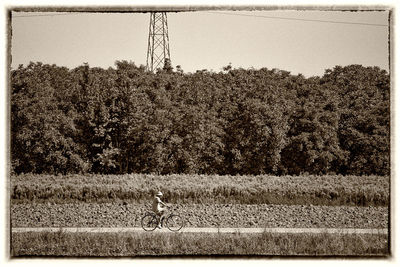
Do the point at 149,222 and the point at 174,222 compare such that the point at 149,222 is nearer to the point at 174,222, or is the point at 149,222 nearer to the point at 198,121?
the point at 174,222

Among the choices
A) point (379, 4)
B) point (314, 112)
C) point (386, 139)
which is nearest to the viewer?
point (379, 4)

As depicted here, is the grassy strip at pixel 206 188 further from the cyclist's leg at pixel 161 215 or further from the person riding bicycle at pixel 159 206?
the cyclist's leg at pixel 161 215

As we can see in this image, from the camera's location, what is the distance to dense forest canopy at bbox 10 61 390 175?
9844 mm

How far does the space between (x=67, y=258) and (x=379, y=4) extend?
21.2 ft

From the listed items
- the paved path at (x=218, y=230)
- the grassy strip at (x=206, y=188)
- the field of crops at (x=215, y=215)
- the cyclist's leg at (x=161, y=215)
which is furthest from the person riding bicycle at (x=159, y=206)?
the field of crops at (x=215, y=215)

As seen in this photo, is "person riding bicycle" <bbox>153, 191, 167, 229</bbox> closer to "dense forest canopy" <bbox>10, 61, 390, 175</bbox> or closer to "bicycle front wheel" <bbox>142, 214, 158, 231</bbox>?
"bicycle front wheel" <bbox>142, 214, 158, 231</bbox>

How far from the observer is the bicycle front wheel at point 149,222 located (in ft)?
34.8

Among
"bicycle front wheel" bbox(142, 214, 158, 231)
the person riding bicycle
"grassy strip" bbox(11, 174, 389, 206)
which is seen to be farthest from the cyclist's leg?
"grassy strip" bbox(11, 174, 389, 206)

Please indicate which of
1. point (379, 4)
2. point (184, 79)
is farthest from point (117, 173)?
point (379, 4)

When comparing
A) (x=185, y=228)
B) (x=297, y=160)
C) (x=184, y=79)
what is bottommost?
(x=185, y=228)

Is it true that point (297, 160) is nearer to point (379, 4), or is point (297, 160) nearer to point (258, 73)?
point (258, 73)

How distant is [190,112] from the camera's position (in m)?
10.8

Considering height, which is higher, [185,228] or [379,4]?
[379,4]

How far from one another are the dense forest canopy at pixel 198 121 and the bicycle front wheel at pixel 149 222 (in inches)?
41.2
